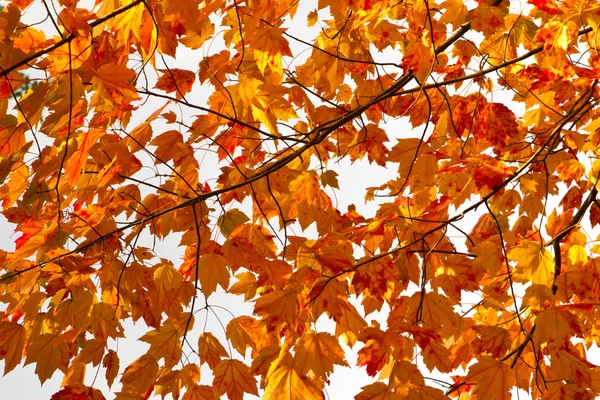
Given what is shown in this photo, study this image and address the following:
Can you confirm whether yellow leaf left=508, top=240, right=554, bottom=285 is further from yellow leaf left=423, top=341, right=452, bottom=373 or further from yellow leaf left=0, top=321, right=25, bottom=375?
yellow leaf left=0, top=321, right=25, bottom=375

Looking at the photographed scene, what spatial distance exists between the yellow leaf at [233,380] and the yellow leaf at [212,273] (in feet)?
1.01

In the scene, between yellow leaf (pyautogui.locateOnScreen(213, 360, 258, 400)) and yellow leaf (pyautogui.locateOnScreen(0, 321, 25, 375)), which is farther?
yellow leaf (pyautogui.locateOnScreen(0, 321, 25, 375))

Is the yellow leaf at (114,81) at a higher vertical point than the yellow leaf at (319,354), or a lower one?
higher

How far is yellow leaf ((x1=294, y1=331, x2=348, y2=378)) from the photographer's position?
2309 millimetres

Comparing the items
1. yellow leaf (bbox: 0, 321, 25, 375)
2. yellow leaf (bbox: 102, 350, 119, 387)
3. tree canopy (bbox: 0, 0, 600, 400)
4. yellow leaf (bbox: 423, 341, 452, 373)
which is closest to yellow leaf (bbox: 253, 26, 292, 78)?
tree canopy (bbox: 0, 0, 600, 400)

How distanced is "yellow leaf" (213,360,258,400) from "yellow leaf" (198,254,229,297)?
1.01 ft

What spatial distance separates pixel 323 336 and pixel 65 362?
1205mm

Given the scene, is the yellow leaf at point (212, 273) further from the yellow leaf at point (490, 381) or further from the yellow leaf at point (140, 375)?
the yellow leaf at point (490, 381)

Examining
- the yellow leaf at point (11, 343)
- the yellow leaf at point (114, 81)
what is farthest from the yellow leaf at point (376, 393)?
the yellow leaf at point (11, 343)

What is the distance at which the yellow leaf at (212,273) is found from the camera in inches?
100.0

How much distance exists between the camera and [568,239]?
12.7ft

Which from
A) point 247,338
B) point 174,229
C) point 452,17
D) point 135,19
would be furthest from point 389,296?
point 135,19

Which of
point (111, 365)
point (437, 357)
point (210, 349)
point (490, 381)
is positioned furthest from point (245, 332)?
point (490, 381)

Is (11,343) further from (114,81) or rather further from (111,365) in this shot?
(114,81)
